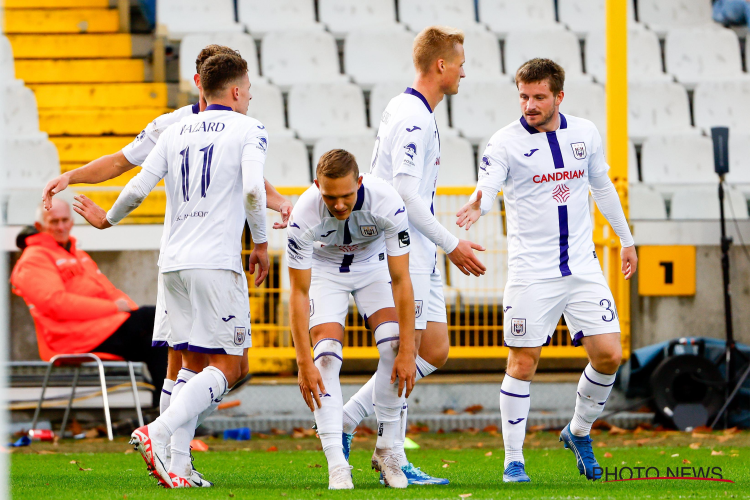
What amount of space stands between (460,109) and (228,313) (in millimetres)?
6181

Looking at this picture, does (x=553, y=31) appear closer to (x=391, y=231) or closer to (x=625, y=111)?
(x=625, y=111)

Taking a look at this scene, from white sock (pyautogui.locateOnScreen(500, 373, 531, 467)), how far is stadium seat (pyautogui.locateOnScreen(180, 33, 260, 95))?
6524 millimetres

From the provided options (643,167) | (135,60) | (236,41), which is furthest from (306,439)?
(135,60)

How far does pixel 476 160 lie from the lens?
980 centimetres

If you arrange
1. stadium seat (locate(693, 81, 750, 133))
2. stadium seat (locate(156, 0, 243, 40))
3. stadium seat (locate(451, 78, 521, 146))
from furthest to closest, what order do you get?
stadium seat (locate(156, 0, 243, 40)) → stadium seat (locate(693, 81, 750, 133)) → stadium seat (locate(451, 78, 521, 146))

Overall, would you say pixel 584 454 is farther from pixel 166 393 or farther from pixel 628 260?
pixel 166 393

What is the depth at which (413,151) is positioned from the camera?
4312 millimetres

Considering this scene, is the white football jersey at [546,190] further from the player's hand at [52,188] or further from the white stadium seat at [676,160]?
the white stadium seat at [676,160]

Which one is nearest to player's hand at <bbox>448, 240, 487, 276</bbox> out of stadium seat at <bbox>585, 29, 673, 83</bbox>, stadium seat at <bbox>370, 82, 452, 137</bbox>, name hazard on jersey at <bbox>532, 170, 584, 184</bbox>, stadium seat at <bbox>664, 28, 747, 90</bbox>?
name hazard on jersey at <bbox>532, 170, 584, 184</bbox>

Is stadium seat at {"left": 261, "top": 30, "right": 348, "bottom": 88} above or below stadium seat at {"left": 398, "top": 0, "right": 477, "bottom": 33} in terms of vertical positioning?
below

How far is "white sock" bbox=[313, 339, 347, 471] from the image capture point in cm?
390

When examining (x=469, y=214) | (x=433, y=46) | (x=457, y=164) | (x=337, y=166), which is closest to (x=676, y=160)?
(x=457, y=164)

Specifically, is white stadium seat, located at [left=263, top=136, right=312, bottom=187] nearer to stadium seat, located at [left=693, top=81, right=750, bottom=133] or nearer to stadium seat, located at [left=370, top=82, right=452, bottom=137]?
stadium seat, located at [left=370, top=82, right=452, bottom=137]

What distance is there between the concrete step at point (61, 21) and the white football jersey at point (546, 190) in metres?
8.24
